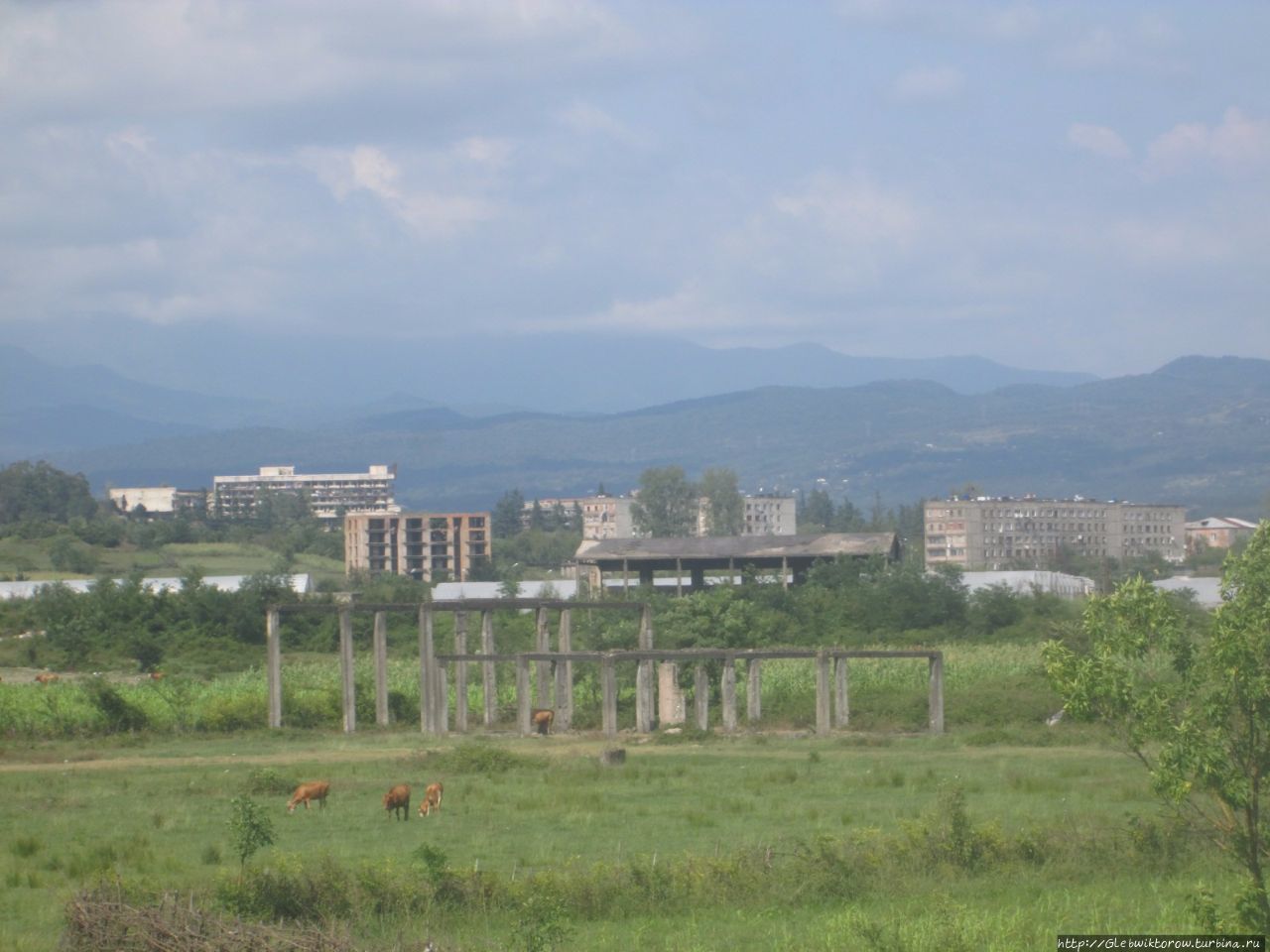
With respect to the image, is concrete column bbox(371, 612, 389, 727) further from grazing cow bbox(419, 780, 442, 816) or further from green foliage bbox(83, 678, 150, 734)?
grazing cow bbox(419, 780, 442, 816)

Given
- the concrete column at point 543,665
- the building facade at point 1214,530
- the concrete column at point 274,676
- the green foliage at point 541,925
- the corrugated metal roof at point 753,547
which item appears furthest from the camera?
the building facade at point 1214,530

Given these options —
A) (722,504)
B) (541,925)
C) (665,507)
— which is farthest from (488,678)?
(722,504)

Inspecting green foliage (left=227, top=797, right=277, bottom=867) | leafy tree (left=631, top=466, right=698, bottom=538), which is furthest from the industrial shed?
leafy tree (left=631, top=466, right=698, bottom=538)

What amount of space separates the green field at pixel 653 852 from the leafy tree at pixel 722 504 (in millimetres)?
135375

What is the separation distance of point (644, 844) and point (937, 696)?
16.9 metres

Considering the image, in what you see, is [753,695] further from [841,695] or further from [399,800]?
[399,800]

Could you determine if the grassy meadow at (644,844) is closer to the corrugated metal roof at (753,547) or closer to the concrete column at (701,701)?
the concrete column at (701,701)

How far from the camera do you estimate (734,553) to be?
70.7 meters

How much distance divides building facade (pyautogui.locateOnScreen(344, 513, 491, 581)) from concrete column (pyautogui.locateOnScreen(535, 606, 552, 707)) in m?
105

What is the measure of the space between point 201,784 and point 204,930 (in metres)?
13.3

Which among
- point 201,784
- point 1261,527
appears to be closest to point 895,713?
point 201,784

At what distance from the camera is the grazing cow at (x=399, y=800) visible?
68.7 ft

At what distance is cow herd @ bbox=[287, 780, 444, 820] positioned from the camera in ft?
68.9

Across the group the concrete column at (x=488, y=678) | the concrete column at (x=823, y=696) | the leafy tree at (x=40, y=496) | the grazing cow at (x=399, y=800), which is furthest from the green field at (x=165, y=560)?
the grazing cow at (x=399, y=800)
